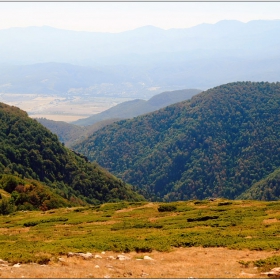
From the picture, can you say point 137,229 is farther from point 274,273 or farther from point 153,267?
point 274,273

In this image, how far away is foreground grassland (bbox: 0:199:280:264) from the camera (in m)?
30.9

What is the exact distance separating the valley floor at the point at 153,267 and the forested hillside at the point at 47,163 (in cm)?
9958

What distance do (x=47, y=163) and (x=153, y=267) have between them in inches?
4790

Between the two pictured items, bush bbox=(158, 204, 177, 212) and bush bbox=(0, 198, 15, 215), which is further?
bush bbox=(0, 198, 15, 215)

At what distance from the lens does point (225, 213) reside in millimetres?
48562

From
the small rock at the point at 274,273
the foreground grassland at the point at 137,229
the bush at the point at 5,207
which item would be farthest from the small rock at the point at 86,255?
the bush at the point at 5,207

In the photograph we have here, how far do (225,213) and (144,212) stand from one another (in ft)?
38.4

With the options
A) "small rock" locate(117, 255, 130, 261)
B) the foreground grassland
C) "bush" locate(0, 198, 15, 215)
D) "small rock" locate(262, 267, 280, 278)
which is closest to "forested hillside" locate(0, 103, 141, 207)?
"bush" locate(0, 198, 15, 215)

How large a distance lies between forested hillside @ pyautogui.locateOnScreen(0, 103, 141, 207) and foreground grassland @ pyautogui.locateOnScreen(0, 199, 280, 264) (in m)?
72.9

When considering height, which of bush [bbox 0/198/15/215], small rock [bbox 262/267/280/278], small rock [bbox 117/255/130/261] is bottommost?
bush [bbox 0/198/15/215]

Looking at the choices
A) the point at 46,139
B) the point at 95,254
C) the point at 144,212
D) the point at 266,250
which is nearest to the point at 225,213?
the point at 144,212

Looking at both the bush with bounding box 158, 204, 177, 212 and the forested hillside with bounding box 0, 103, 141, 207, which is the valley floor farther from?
the forested hillside with bounding box 0, 103, 141, 207

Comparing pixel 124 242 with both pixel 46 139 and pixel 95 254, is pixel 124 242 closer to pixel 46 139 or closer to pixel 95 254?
pixel 95 254

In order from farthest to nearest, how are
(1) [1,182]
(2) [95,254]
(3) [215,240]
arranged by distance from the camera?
(1) [1,182], (3) [215,240], (2) [95,254]
